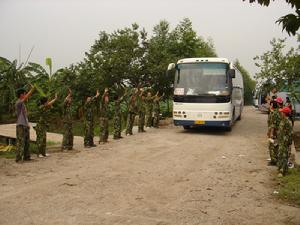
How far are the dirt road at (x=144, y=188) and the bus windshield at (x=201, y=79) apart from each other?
394cm

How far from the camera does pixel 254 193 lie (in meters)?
7.30

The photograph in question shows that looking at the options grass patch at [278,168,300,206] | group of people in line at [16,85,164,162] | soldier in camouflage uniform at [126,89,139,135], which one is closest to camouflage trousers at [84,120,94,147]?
group of people in line at [16,85,164,162]

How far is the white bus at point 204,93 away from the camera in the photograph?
15.6 meters

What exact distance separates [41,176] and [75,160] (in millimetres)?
2038

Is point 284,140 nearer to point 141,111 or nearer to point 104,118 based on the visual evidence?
point 104,118

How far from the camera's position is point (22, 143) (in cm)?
983

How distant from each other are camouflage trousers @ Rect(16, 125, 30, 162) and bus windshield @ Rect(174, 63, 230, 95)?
7.64 m

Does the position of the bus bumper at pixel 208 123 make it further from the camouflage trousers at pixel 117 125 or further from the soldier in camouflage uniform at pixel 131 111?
the camouflage trousers at pixel 117 125

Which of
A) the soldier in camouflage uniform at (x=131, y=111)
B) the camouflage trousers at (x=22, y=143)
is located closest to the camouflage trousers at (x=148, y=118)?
the soldier in camouflage uniform at (x=131, y=111)

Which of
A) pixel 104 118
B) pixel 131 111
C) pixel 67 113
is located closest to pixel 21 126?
pixel 67 113

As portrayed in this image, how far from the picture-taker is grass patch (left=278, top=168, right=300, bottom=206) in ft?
22.8

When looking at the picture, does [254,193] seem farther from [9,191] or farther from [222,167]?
[9,191]

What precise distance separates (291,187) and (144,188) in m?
2.84

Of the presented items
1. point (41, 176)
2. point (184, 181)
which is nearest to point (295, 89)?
point (184, 181)
